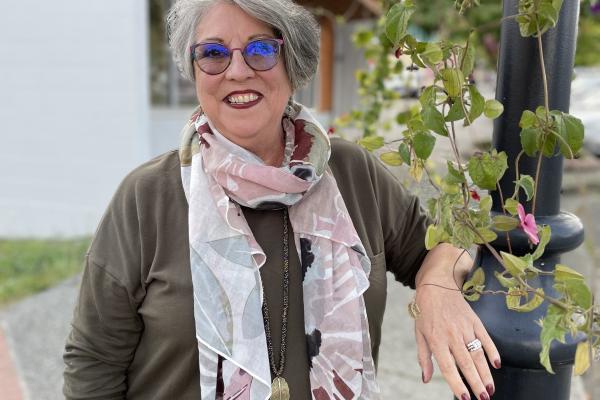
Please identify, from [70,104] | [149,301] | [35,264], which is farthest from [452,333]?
[70,104]

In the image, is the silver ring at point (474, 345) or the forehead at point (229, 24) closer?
the silver ring at point (474, 345)

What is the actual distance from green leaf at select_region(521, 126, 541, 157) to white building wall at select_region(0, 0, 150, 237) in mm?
5839

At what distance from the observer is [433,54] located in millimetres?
1200

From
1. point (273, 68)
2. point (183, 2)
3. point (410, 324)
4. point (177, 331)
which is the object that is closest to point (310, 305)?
point (177, 331)

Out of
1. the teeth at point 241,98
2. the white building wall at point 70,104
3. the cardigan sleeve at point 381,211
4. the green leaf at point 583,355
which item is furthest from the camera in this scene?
the white building wall at point 70,104

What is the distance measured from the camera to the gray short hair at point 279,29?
1.68m

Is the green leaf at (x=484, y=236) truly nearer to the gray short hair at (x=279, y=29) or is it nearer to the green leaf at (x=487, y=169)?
the green leaf at (x=487, y=169)

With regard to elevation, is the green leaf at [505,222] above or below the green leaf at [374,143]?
below

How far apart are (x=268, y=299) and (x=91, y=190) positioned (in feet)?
18.2

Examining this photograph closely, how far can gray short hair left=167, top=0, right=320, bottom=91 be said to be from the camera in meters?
1.68

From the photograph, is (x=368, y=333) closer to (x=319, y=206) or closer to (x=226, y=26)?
(x=319, y=206)

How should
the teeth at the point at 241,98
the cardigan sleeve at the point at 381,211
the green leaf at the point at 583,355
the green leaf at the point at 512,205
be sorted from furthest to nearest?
1. the cardigan sleeve at the point at 381,211
2. the teeth at the point at 241,98
3. the green leaf at the point at 512,205
4. the green leaf at the point at 583,355

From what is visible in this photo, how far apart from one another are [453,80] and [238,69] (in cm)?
63

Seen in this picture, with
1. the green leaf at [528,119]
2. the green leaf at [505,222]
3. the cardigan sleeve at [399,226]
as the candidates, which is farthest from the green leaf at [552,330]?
the cardigan sleeve at [399,226]
